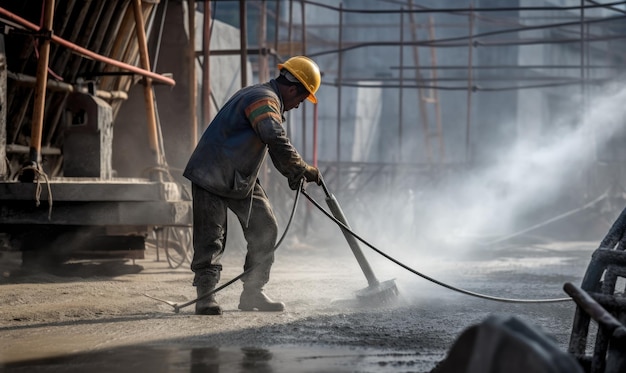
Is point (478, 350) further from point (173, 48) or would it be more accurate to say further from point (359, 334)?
point (173, 48)

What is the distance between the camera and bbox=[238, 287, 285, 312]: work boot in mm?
6266

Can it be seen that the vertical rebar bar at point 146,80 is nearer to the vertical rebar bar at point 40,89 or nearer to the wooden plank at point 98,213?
the wooden plank at point 98,213

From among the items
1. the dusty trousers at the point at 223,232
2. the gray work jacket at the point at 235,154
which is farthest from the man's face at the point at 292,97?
the dusty trousers at the point at 223,232

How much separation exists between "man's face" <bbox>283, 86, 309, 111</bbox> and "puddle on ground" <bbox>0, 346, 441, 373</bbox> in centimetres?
215

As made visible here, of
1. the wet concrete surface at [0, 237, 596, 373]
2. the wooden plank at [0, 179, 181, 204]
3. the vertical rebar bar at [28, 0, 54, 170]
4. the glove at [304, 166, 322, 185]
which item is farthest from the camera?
the wooden plank at [0, 179, 181, 204]

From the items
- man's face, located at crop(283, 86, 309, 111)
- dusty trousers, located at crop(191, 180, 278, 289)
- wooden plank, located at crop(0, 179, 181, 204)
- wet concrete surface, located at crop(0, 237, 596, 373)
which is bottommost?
wet concrete surface, located at crop(0, 237, 596, 373)

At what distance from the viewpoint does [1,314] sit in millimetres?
5797

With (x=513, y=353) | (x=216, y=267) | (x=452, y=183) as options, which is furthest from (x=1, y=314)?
(x=452, y=183)

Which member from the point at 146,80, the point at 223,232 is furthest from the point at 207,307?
the point at 146,80

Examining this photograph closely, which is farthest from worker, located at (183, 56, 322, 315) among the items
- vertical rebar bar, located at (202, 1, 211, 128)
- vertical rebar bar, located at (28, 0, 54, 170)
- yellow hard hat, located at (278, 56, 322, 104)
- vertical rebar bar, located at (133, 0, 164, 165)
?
vertical rebar bar, located at (202, 1, 211, 128)

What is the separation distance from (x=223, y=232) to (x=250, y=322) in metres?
0.85

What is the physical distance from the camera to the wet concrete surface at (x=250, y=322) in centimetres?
436

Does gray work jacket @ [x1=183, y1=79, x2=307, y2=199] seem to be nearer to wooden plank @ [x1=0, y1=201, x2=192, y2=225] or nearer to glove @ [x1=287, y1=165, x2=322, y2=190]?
glove @ [x1=287, y1=165, x2=322, y2=190]

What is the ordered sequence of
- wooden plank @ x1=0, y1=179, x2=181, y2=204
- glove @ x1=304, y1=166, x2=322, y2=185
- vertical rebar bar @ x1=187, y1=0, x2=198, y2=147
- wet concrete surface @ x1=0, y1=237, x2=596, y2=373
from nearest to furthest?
wet concrete surface @ x1=0, y1=237, x2=596, y2=373, glove @ x1=304, y1=166, x2=322, y2=185, wooden plank @ x1=0, y1=179, x2=181, y2=204, vertical rebar bar @ x1=187, y1=0, x2=198, y2=147
